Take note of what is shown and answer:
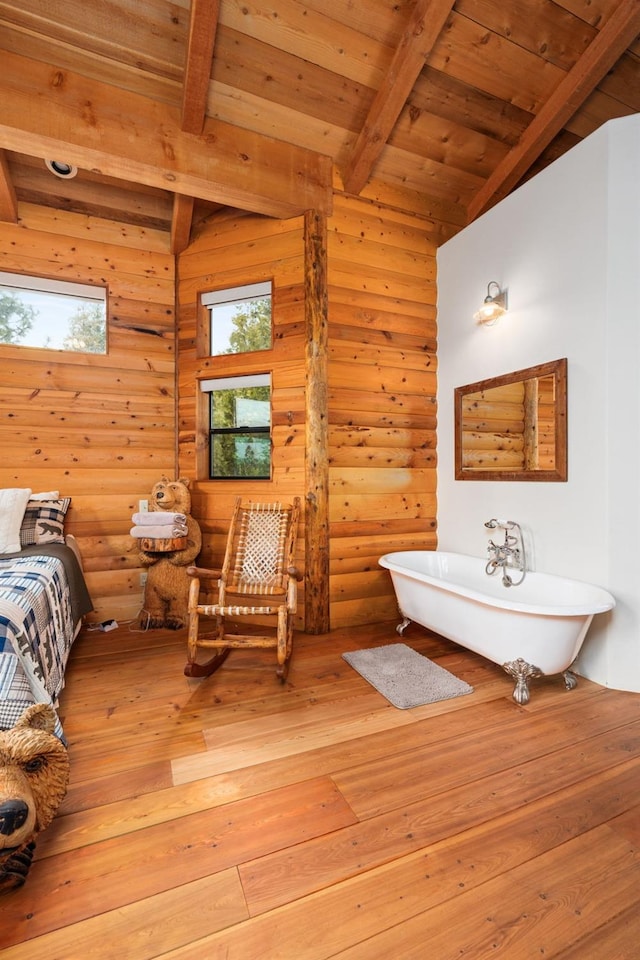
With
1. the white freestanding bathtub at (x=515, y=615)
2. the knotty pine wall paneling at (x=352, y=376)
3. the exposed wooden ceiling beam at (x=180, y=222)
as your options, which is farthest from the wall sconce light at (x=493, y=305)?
the exposed wooden ceiling beam at (x=180, y=222)

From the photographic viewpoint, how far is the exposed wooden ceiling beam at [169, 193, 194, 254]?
3209 millimetres

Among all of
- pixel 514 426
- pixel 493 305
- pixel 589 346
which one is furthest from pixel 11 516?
pixel 589 346

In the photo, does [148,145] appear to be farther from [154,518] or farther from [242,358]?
[154,518]

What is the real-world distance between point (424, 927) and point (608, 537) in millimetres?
1930

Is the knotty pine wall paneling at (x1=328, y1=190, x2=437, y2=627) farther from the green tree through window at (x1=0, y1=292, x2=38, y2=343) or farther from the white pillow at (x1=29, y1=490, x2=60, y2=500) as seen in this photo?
the green tree through window at (x1=0, y1=292, x2=38, y2=343)

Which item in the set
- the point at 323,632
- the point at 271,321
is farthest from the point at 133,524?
A: the point at 271,321

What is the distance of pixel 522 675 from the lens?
2141 mm

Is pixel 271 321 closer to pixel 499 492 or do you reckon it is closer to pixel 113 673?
pixel 499 492

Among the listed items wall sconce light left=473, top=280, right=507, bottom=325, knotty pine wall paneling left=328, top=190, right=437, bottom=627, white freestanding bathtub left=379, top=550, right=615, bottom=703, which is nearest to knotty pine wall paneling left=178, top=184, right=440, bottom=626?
knotty pine wall paneling left=328, top=190, right=437, bottom=627

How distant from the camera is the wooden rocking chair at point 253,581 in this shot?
8.08ft

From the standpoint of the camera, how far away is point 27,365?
3.17 m

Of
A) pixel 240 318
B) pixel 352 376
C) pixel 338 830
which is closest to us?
pixel 338 830

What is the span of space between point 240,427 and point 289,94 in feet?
7.34

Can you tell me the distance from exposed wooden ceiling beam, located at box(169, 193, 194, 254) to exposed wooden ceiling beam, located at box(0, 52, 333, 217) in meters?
0.44
